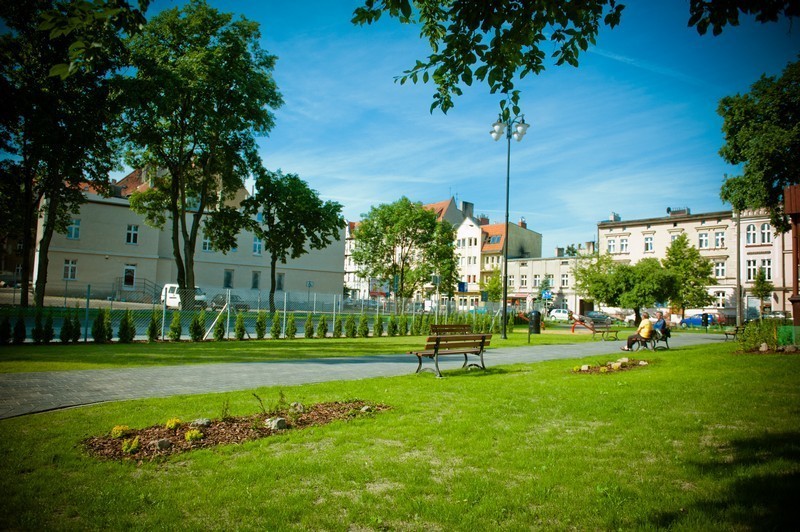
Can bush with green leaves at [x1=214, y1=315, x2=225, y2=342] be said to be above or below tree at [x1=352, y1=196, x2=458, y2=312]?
below

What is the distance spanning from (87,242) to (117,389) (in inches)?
1746

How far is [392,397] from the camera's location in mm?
8023

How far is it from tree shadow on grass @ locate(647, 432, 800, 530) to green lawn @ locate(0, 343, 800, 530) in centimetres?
2

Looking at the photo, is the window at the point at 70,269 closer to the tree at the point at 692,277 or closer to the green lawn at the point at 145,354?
the green lawn at the point at 145,354

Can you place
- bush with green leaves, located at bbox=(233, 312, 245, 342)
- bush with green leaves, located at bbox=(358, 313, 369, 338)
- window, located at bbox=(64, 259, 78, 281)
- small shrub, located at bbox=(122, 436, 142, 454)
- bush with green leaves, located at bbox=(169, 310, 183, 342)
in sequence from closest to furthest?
1. small shrub, located at bbox=(122, 436, 142, 454)
2. bush with green leaves, located at bbox=(169, 310, 183, 342)
3. bush with green leaves, located at bbox=(233, 312, 245, 342)
4. bush with green leaves, located at bbox=(358, 313, 369, 338)
5. window, located at bbox=(64, 259, 78, 281)

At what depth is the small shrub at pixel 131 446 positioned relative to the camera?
16.4 feet

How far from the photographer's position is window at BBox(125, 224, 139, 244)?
47.3m

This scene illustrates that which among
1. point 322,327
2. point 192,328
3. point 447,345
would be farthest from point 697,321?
point 192,328

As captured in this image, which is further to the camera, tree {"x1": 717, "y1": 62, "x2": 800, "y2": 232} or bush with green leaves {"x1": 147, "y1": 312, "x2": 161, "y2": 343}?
tree {"x1": 717, "y1": 62, "x2": 800, "y2": 232}

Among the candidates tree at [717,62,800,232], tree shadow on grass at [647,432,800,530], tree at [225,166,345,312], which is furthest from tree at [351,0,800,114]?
tree at [225,166,345,312]

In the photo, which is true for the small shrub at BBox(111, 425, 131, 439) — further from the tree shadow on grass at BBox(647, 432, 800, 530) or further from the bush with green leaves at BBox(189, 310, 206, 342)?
the bush with green leaves at BBox(189, 310, 206, 342)

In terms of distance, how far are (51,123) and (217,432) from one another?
21.2m

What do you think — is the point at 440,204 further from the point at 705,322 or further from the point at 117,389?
the point at 117,389

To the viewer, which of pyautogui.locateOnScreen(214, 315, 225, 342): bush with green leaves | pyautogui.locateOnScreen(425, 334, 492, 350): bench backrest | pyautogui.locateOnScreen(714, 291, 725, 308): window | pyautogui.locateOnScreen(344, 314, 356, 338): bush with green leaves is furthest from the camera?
pyautogui.locateOnScreen(714, 291, 725, 308): window
